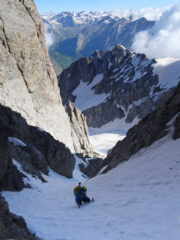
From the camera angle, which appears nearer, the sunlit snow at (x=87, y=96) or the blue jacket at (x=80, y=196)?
the blue jacket at (x=80, y=196)

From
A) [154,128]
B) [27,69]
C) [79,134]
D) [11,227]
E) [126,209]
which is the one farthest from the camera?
[79,134]

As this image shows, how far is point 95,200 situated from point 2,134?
267 inches

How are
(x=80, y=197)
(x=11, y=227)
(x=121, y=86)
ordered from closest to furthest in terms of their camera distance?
1. (x=11, y=227)
2. (x=80, y=197)
3. (x=121, y=86)

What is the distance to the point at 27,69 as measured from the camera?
45.0 m

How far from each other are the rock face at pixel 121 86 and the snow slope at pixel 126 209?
323ft

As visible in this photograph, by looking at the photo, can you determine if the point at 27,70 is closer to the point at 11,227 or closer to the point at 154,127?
the point at 154,127

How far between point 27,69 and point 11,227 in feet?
129

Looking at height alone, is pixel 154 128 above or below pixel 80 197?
above

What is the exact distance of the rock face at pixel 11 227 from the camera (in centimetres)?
771

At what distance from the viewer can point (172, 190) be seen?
11.9 meters

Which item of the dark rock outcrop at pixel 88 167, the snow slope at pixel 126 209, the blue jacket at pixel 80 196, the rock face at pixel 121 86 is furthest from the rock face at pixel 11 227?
the rock face at pixel 121 86

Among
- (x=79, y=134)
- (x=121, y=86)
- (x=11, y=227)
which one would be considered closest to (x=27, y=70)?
(x=79, y=134)

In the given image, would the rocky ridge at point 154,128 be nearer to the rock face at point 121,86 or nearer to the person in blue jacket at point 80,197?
the person in blue jacket at point 80,197

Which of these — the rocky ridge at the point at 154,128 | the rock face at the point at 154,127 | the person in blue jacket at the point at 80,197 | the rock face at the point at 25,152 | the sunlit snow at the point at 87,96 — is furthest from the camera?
the sunlit snow at the point at 87,96
